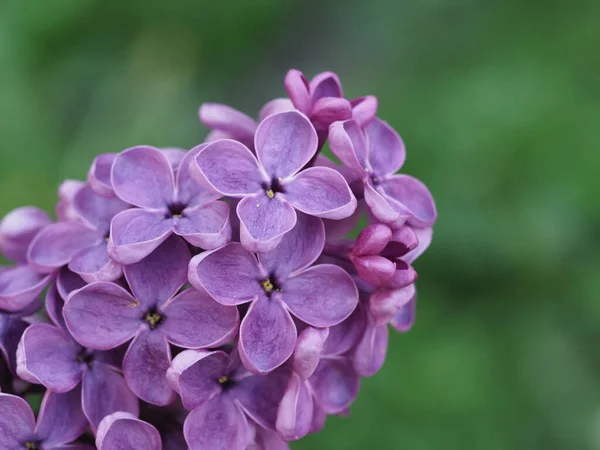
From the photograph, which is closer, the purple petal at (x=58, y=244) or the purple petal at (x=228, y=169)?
the purple petal at (x=228, y=169)

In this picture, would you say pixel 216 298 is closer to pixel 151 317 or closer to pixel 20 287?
pixel 151 317

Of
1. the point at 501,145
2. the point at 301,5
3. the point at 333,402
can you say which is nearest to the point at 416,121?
the point at 501,145

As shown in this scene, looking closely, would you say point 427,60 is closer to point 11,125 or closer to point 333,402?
point 11,125

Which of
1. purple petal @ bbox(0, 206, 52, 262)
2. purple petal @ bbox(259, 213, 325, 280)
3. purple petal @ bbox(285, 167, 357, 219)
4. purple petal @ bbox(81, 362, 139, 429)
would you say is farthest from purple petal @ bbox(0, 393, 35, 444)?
purple petal @ bbox(285, 167, 357, 219)

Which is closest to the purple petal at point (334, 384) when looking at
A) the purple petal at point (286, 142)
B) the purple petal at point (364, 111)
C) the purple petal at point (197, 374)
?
the purple petal at point (197, 374)

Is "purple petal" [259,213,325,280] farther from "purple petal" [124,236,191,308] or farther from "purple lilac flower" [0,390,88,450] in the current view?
"purple lilac flower" [0,390,88,450]

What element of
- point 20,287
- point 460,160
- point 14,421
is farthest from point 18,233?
point 460,160

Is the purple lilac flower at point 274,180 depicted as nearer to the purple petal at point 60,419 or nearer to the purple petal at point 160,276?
the purple petal at point 160,276
